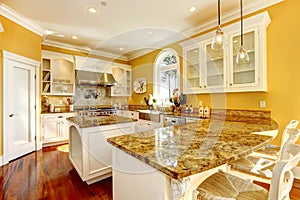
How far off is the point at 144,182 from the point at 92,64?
4762 millimetres

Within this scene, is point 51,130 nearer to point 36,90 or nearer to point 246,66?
point 36,90

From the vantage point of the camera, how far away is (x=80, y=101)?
202 inches

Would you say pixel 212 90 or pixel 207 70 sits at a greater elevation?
pixel 207 70

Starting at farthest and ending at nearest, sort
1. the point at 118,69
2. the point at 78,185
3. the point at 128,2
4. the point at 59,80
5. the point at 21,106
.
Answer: the point at 118,69 → the point at 59,80 → the point at 21,106 → the point at 128,2 → the point at 78,185

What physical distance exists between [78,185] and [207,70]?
2924 millimetres

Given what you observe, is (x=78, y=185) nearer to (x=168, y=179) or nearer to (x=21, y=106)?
(x=168, y=179)

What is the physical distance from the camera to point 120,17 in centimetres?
316

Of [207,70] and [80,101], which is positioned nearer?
[207,70]

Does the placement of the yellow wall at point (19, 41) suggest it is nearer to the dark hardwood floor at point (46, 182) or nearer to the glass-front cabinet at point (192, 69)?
the dark hardwood floor at point (46, 182)

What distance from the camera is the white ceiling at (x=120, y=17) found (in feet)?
8.78

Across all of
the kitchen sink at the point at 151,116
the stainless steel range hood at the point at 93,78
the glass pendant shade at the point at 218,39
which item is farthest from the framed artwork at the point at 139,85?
the glass pendant shade at the point at 218,39

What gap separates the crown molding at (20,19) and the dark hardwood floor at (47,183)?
2.75 metres

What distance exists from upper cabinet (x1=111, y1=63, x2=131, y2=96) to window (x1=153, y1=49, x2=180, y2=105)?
146 centimetres

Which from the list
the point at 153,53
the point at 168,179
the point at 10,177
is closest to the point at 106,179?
the point at 10,177
